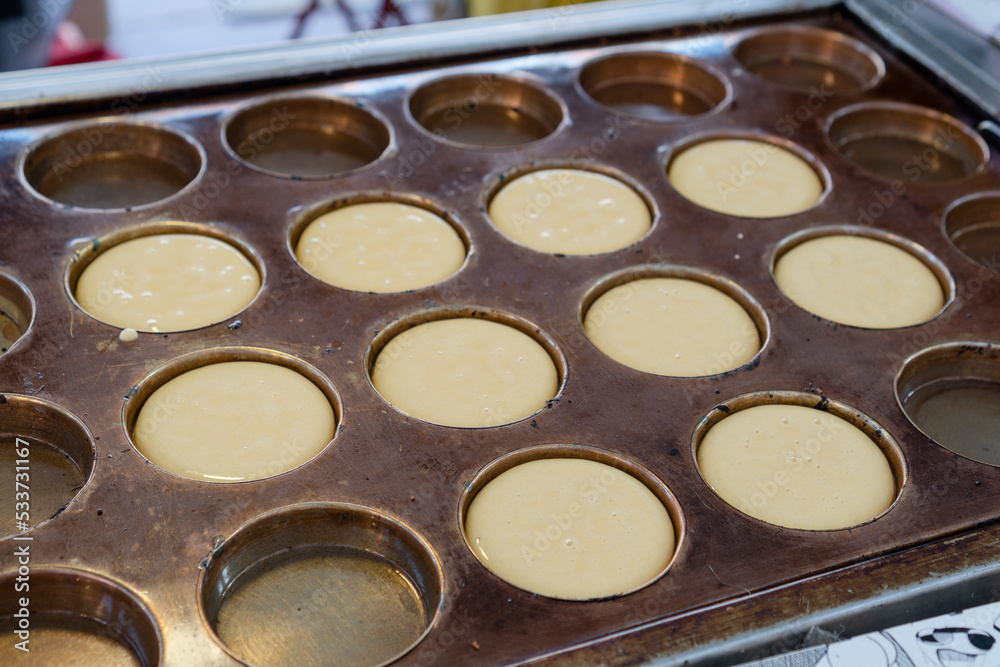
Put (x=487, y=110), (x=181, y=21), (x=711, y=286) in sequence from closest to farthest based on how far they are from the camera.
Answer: (x=711, y=286), (x=487, y=110), (x=181, y=21)

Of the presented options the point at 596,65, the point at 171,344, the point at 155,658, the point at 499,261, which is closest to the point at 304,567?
the point at 155,658

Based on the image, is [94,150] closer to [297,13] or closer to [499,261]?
[499,261]

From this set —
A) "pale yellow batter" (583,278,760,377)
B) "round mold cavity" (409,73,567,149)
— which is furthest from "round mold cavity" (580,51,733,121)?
"pale yellow batter" (583,278,760,377)

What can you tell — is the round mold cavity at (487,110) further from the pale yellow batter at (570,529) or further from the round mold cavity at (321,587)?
the round mold cavity at (321,587)

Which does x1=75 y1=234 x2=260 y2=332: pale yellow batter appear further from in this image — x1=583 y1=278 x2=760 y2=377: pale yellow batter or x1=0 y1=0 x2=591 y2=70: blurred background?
x1=0 y1=0 x2=591 y2=70: blurred background

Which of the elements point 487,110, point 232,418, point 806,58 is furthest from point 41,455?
point 806,58

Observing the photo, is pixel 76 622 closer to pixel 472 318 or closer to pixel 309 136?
pixel 472 318
